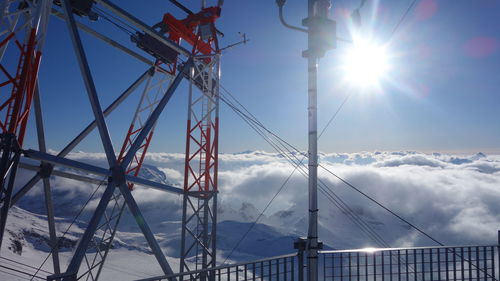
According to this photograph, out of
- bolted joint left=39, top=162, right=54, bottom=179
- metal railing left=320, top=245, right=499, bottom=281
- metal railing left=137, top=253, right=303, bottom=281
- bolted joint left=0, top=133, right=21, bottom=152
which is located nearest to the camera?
metal railing left=137, top=253, right=303, bottom=281

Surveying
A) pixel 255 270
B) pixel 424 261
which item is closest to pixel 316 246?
pixel 255 270

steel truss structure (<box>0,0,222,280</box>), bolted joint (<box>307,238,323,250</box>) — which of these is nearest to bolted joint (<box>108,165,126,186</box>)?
steel truss structure (<box>0,0,222,280</box>)

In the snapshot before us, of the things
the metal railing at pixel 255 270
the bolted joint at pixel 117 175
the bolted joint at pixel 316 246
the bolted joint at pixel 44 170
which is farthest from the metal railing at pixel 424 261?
the bolted joint at pixel 44 170

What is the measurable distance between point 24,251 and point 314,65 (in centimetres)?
22776

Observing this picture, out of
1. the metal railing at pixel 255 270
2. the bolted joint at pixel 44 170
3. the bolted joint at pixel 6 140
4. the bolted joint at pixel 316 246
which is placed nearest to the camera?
the metal railing at pixel 255 270

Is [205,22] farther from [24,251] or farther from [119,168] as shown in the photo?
[24,251]

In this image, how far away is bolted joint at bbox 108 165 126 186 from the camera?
34.2 feet

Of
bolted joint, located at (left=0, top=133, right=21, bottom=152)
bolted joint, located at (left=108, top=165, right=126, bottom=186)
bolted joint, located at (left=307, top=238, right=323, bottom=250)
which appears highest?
bolted joint, located at (left=0, top=133, right=21, bottom=152)

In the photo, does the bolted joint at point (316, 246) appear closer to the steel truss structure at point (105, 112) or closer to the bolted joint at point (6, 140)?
the steel truss structure at point (105, 112)

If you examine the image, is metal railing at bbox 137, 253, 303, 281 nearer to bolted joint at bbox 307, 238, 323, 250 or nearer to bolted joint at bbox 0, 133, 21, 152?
bolted joint at bbox 307, 238, 323, 250

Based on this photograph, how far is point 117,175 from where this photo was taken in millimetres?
10461

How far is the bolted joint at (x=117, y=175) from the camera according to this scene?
34.2ft

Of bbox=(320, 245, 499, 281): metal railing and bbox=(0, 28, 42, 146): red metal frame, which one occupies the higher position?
bbox=(0, 28, 42, 146): red metal frame

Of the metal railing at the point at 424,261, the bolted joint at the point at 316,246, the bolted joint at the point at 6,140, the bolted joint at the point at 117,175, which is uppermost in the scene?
the bolted joint at the point at 6,140
